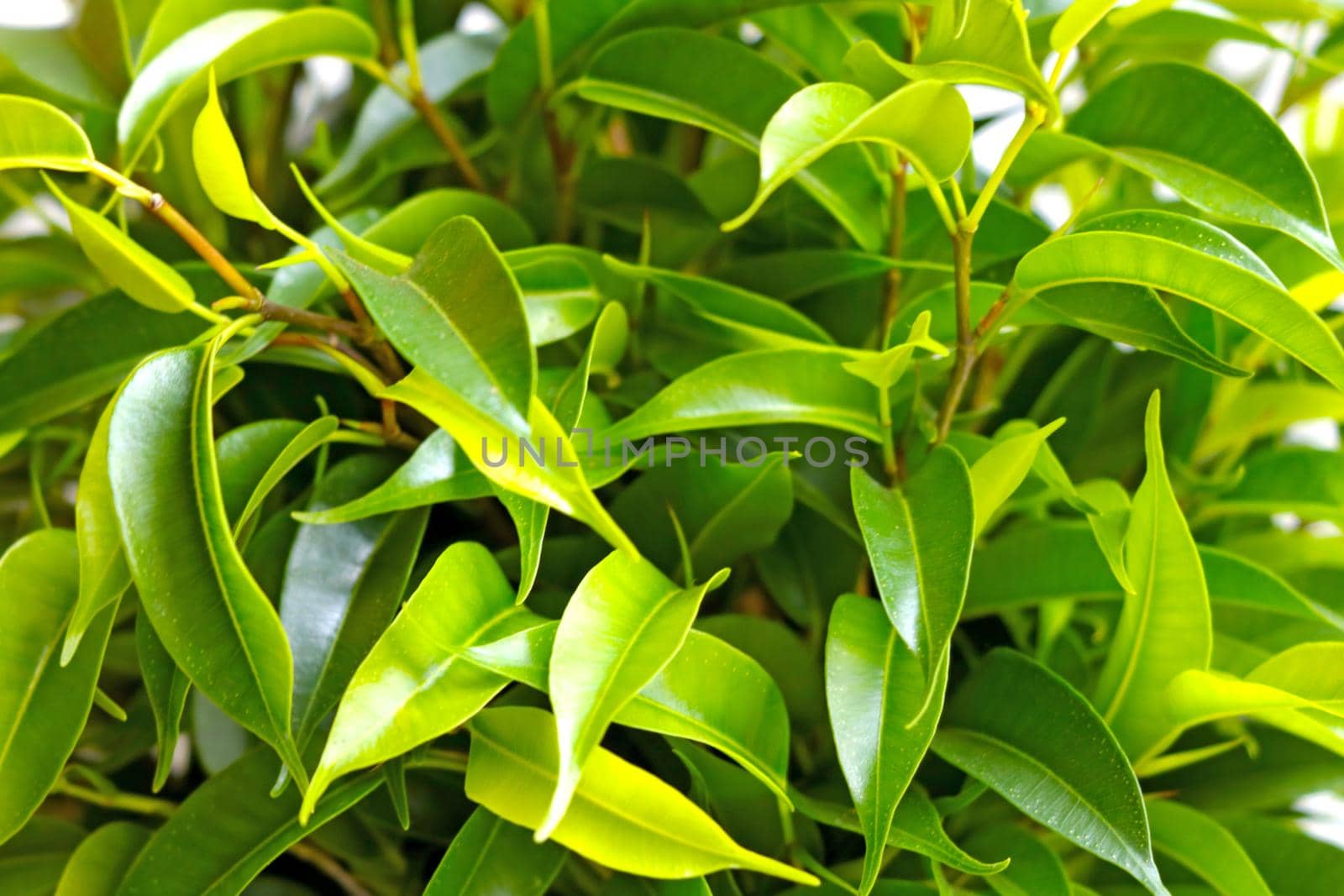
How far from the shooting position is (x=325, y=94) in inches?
25.9

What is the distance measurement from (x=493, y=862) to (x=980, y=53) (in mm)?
301

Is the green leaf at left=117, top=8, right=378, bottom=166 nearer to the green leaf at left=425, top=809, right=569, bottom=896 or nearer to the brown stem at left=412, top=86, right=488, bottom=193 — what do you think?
the brown stem at left=412, top=86, right=488, bottom=193

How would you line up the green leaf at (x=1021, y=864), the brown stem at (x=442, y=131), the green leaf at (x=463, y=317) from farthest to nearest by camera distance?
the brown stem at (x=442, y=131) → the green leaf at (x=1021, y=864) → the green leaf at (x=463, y=317)

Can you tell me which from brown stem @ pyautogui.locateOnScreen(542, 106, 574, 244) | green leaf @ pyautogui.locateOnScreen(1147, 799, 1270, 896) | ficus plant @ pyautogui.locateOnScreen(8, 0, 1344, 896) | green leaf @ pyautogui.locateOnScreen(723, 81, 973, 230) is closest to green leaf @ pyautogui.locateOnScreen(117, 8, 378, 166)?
ficus plant @ pyautogui.locateOnScreen(8, 0, 1344, 896)

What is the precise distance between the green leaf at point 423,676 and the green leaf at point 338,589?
0.04 meters

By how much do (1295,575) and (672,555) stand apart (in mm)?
302

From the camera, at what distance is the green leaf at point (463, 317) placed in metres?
0.26

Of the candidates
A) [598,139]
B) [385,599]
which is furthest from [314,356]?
[598,139]

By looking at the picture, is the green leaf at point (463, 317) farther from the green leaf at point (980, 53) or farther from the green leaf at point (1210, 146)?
the green leaf at point (1210, 146)

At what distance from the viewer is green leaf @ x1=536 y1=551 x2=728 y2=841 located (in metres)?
0.28

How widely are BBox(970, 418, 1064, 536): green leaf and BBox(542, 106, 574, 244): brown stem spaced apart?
0.26 metres

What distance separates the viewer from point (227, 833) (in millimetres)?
374

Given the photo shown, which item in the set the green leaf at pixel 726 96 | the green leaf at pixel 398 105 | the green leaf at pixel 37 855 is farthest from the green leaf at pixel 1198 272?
the green leaf at pixel 37 855

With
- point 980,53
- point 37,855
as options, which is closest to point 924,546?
point 980,53
